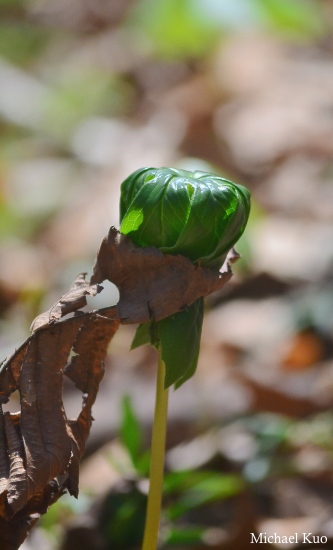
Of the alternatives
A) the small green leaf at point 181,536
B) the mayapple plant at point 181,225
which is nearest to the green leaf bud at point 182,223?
the mayapple plant at point 181,225

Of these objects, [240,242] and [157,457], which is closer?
[157,457]

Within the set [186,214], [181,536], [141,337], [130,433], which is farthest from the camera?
[130,433]

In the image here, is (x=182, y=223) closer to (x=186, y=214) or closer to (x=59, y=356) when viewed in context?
(x=186, y=214)

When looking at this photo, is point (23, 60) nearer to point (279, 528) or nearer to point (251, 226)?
point (251, 226)

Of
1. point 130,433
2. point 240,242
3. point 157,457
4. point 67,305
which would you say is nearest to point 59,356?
point 67,305

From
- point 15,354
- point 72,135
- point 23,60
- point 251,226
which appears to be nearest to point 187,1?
point 72,135

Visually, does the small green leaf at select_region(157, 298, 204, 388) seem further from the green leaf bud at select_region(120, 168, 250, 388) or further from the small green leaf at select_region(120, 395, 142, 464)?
the small green leaf at select_region(120, 395, 142, 464)

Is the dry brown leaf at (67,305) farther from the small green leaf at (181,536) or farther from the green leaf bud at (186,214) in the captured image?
the small green leaf at (181,536)
